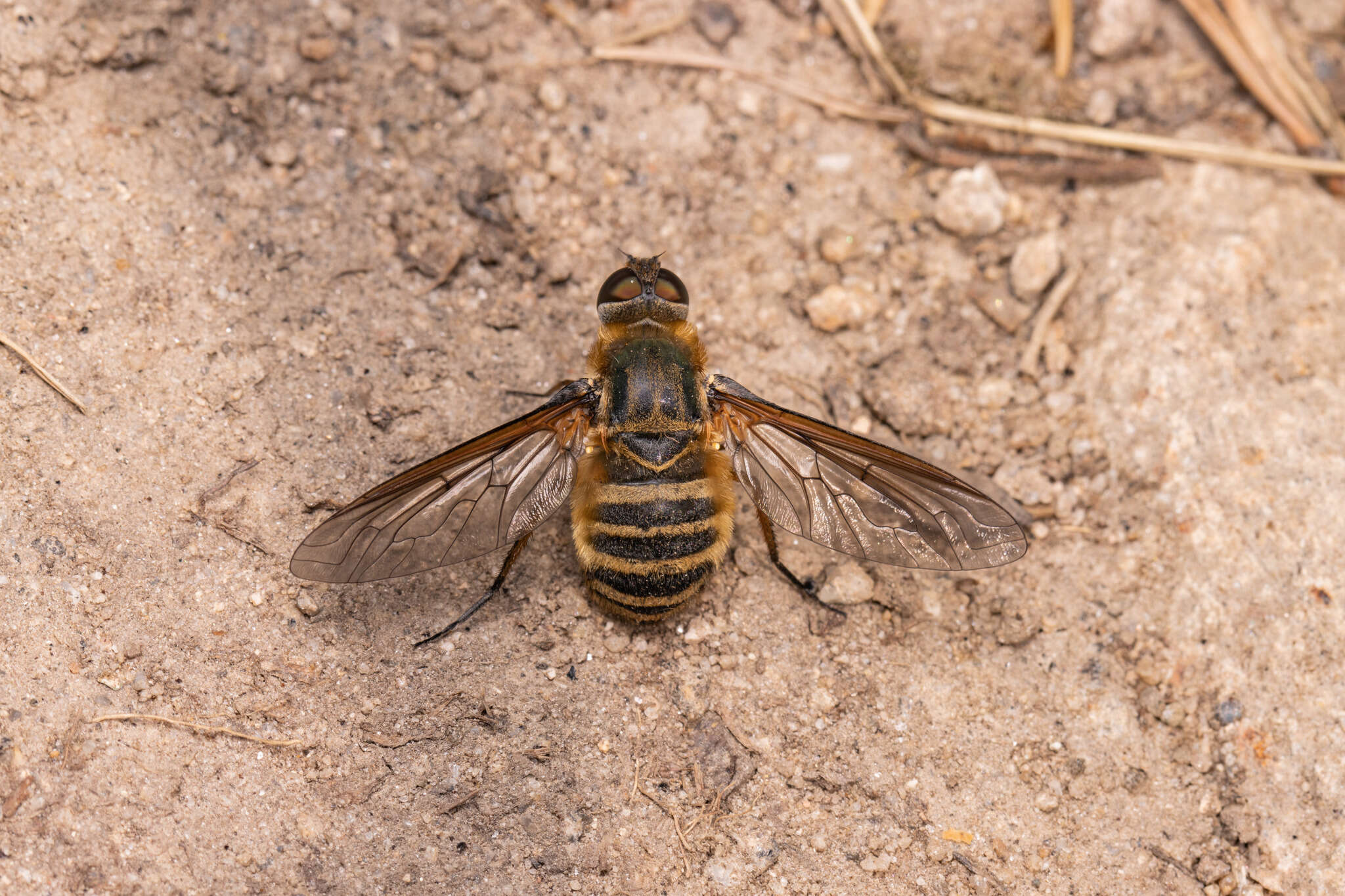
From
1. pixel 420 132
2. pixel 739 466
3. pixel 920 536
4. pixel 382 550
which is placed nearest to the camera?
pixel 382 550

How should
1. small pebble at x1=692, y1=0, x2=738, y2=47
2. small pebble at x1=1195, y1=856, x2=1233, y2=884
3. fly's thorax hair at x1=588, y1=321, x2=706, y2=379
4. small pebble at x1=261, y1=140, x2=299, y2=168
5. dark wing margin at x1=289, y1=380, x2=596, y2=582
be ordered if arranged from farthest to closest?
small pebble at x1=692, y1=0, x2=738, y2=47, small pebble at x1=261, y1=140, x2=299, y2=168, fly's thorax hair at x1=588, y1=321, x2=706, y2=379, small pebble at x1=1195, y1=856, x2=1233, y2=884, dark wing margin at x1=289, y1=380, x2=596, y2=582

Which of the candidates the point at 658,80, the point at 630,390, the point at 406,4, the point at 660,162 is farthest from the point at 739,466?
the point at 406,4

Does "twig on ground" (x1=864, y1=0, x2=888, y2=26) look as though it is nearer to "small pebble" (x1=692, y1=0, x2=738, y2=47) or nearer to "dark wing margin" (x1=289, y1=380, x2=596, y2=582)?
"small pebble" (x1=692, y1=0, x2=738, y2=47)

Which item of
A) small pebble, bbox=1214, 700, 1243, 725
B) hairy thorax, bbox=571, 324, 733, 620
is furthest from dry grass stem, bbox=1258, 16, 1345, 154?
hairy thorax, bbox=571, 324, 733, 620

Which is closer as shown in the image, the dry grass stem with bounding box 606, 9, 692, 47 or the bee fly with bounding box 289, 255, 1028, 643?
the bee fly with bounding box 289, 255, 1028, 643

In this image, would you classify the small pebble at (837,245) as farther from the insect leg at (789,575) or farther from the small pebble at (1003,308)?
the insect leg at (789,575)

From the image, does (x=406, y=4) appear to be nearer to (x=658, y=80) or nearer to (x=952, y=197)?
(x=658, y=80)
